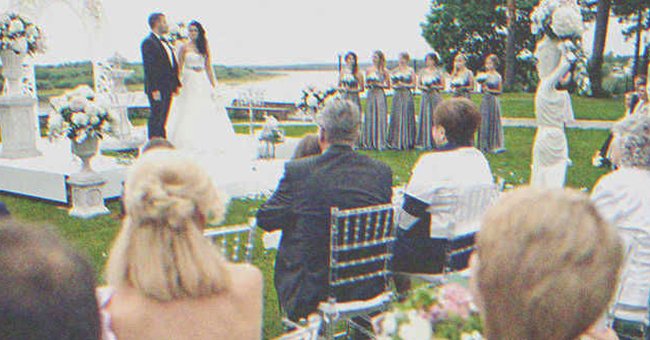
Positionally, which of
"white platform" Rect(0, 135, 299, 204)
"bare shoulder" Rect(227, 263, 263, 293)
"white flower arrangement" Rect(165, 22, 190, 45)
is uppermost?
"white flower arrangement" Rect(165, 22, 190, 45)

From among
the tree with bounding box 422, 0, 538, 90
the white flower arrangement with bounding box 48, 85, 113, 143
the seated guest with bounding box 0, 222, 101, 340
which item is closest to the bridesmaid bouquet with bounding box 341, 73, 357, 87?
→ the white flower arrangement with bounding box 48, 85, 113, 143

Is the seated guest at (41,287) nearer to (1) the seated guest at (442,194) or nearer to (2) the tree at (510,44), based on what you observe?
(1) the seated guest at (442,194)

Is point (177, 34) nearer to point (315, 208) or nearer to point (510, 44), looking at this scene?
point (315, 208)

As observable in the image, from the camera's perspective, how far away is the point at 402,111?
1233 centimetres

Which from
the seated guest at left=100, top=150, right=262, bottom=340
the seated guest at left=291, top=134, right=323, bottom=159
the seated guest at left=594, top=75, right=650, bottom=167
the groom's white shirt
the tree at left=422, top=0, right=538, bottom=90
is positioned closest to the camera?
the seated guest at left=100, top=150, right=262, bottom=340

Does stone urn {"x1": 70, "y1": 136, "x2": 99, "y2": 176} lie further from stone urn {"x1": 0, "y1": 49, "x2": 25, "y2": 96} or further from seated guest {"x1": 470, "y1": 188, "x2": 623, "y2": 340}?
seated guest {"x1": 470, "y1": 188, "x2": 623, "y2": 340}

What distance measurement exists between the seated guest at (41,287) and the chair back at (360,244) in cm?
205

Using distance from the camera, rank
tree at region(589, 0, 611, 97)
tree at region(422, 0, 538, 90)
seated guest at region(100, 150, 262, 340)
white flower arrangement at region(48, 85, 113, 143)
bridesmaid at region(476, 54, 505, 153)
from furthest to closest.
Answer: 1. tree at region(422, 0, 538, 90)
2. tree at region(589, 0, 611, 97)
3. bridesmaid at region(476, 54, 505, 153)
4. white flower arrangement at region(48, 85, 113, 143)
5. seated guest at region(100, 150, 262, 340)

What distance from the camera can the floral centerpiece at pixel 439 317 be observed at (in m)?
1.69

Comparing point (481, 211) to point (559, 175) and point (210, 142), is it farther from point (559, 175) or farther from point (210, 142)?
point (210, 142)

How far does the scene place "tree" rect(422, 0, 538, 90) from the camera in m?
29.9

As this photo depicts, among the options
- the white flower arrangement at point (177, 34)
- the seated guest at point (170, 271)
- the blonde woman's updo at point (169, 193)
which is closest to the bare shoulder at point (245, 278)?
the seated guest at point (170, 271)

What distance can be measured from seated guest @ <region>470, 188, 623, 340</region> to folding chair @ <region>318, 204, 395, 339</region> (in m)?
1.72

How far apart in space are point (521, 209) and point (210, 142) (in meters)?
7.59
